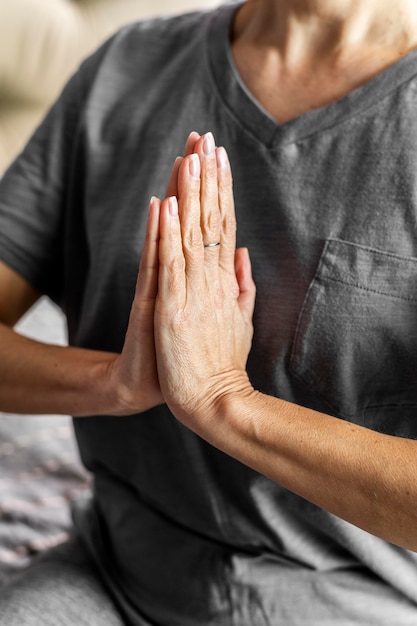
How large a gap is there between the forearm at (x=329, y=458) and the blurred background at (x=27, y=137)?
0.48 m

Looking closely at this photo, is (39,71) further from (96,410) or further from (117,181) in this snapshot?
(96,410)

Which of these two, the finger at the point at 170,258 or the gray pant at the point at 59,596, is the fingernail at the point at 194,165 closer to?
the finger at the point at 170,258

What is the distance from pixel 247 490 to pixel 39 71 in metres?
1.03

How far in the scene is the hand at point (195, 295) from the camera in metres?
0.68

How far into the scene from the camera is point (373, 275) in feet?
2.34

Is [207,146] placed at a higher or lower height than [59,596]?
higher

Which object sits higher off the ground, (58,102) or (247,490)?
(58,102)

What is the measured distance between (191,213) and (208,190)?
1.1 inches

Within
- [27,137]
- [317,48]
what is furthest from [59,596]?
[27,137]

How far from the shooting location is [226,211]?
28.4 inches

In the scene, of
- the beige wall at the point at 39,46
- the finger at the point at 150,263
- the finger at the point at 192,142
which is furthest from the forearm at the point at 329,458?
the beige wall at the point at 39,46

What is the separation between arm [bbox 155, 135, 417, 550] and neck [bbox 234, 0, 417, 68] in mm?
179

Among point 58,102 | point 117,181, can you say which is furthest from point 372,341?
point 58,102

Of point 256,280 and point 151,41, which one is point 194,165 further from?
point 151,41
